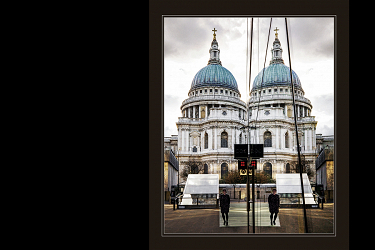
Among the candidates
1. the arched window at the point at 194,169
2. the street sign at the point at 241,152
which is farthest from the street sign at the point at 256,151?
the arched window at the point at 194,169

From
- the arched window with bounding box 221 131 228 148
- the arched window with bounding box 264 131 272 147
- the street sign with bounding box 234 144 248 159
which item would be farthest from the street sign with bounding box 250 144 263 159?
the arched window with bounding box 264 131 272 147

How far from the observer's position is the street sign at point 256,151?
9.30m

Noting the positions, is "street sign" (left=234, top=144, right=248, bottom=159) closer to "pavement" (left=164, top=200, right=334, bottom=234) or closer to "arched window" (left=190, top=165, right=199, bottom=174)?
"pavement" (left=164, top=200, right=334, bottom=234)

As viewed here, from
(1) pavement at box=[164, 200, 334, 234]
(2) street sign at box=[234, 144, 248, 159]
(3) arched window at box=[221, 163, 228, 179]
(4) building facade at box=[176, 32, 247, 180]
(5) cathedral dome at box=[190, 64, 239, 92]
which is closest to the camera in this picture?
(1) pavement at box=[164, 200, 334, 234]

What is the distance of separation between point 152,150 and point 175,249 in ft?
5.48

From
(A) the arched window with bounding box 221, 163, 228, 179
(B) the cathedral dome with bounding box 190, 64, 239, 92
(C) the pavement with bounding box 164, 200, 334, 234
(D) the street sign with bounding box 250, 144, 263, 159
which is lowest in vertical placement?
(A) the arched window with bounding box 221, 163, 228, 179

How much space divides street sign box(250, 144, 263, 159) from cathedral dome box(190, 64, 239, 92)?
137 ft

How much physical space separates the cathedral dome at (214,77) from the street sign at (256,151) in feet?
137

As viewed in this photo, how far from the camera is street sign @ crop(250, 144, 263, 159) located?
930 cm
